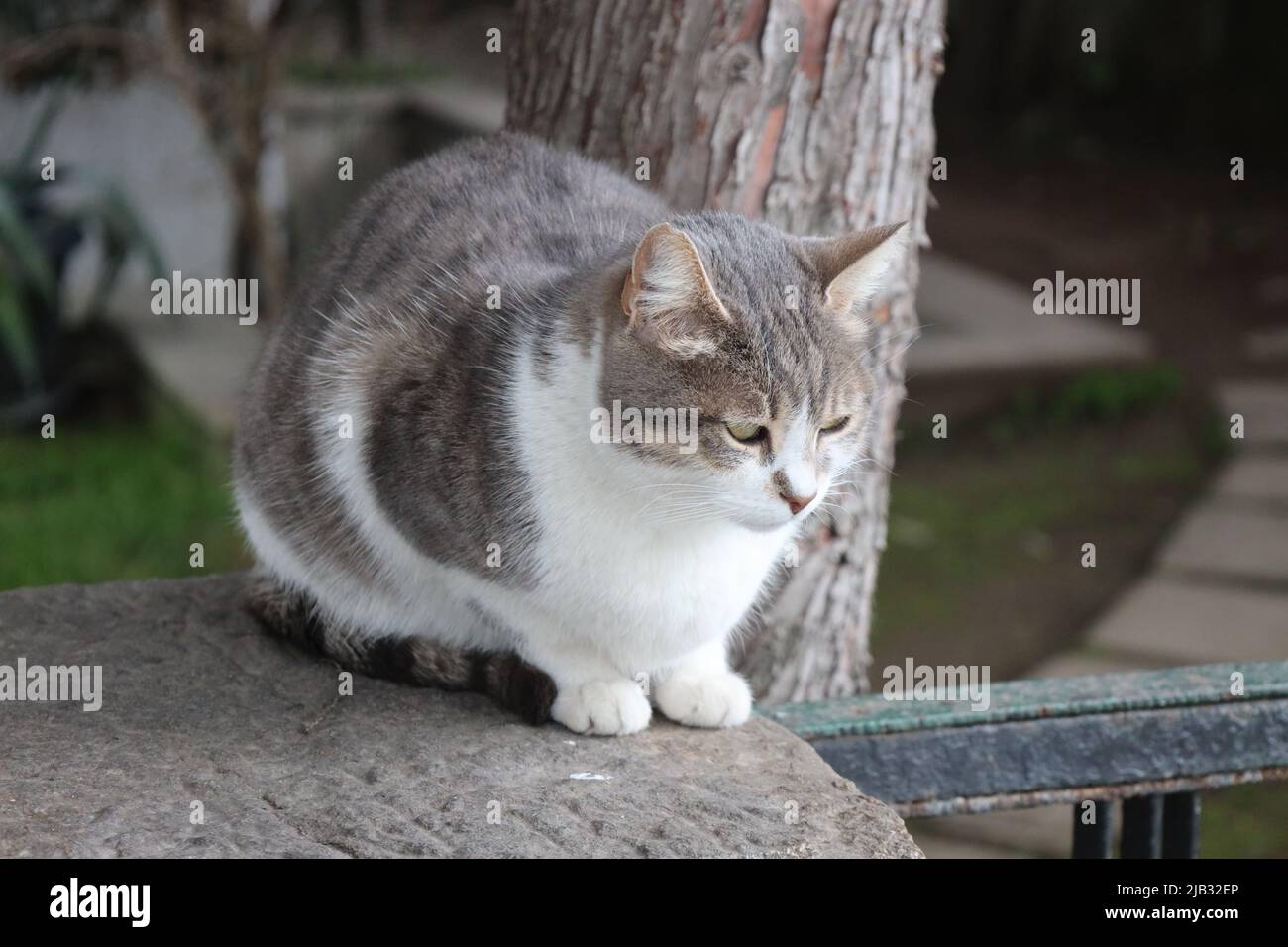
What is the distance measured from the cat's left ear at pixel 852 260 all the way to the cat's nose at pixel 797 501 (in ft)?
0.91

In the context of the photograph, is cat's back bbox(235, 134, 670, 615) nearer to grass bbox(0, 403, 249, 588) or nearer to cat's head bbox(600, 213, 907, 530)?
cat's head bbox(600, 213, 907, 530)

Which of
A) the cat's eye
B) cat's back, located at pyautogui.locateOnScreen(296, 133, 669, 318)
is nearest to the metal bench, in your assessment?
the cat's eye

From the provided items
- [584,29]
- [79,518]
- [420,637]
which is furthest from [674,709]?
[79,518]

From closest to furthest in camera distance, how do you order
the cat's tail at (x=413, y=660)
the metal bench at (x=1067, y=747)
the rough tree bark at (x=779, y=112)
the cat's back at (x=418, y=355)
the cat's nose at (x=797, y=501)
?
1. the cat's nose at (x=797, y=501)
2. the cat's back at (x=418, y=355)
3. the cat's tail at (x=413, y=660)
4. the metal bench at (x=1067, y=747)
5. the rough tree bark at (x=779, y=112)

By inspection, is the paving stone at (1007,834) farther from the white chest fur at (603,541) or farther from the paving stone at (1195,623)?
the white chest fur at (603,541)

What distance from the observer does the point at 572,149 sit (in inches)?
103

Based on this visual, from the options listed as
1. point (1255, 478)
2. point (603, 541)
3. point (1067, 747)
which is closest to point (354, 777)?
point (603, 541)

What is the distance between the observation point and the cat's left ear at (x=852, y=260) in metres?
1.96

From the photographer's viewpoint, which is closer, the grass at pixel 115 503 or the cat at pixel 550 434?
the cat at pixel 550 434

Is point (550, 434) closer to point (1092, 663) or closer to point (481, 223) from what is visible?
point (481, 223)

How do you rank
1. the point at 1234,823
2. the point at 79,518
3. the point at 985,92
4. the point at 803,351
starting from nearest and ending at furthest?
the point at 803,351
the point at 1234,823
the point at 79,518
the point at 985,92

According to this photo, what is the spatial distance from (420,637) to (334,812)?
0.44 metres

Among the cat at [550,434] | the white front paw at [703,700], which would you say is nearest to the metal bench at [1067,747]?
the white front paw at [703,700]
